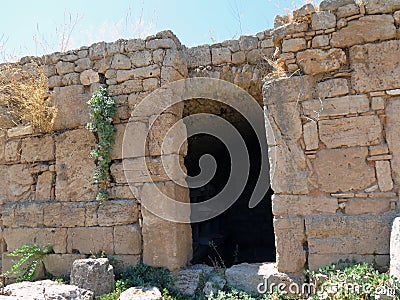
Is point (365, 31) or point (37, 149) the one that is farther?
point (37, 149)

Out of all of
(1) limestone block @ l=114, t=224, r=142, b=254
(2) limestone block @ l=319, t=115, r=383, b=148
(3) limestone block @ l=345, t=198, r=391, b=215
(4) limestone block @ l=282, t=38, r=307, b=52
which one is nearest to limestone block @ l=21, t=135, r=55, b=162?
(1) limestone block @ l=114, t=224, r=142, b=254

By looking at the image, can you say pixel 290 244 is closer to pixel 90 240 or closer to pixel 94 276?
pixel 94 276

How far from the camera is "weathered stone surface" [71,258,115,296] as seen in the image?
12.4 feet

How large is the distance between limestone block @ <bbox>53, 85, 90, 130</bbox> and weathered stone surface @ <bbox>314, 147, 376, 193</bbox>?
10.3 ft

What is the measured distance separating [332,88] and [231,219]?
5.74 metres

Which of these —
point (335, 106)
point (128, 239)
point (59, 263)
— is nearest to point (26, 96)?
point (59, 263)

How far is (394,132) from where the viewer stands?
3.50m

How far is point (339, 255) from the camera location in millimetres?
3527

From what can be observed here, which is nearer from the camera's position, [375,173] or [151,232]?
[375,173]

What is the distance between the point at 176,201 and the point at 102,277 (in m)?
1.24

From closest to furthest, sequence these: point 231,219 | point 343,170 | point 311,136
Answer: point 343,170 → point 311,136 → point 231,219

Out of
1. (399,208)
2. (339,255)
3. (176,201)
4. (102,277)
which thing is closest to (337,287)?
(339,255)

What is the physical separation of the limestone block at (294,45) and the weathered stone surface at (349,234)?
1.89 meters

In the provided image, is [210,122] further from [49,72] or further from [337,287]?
[337,287]
